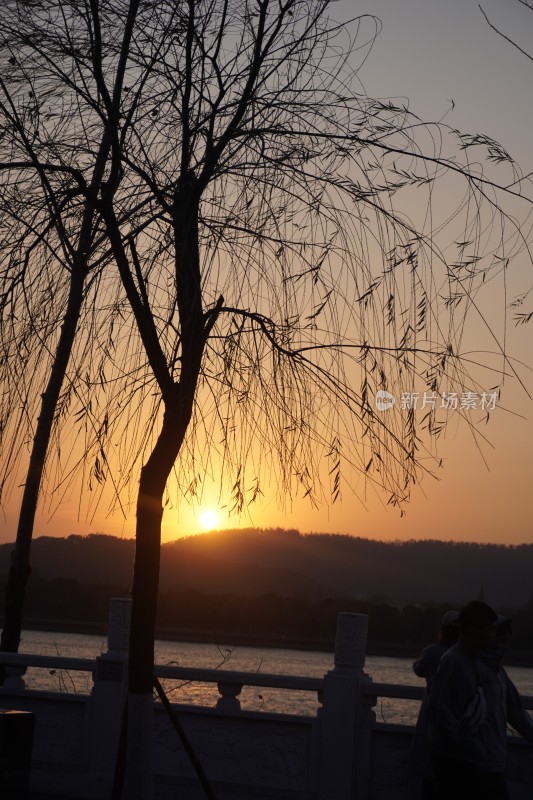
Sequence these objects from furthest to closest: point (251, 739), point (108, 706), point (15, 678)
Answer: point (15, 678) < point (108, 706) < point (251, 739)

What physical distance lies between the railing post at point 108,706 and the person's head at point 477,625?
3927 millimetres

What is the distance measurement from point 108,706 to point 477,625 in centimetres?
427

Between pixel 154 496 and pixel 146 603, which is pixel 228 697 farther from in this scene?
pixel 154 496

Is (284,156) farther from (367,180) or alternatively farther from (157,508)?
(157,508)

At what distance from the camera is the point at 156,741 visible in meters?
7.94

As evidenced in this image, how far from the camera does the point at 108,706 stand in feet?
26.5

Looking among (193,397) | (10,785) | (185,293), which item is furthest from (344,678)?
(185,293)

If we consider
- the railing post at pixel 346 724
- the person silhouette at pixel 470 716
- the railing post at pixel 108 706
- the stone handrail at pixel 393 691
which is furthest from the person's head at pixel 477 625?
the railing post at pixel 108 706

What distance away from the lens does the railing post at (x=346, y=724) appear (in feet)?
24.7

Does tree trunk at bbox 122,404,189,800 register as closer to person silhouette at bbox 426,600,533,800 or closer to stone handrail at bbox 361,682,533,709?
person silhouette at bbox 426,600,533,800

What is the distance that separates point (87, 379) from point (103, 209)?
0.90 metres

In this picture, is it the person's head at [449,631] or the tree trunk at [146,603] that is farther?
the person's head at [449,631]

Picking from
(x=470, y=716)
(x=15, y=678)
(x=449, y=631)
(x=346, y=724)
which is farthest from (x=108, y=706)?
(x=470, y=716)

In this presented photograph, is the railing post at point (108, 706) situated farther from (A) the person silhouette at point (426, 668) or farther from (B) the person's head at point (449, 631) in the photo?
(B) the person's head at point (449, 631)
